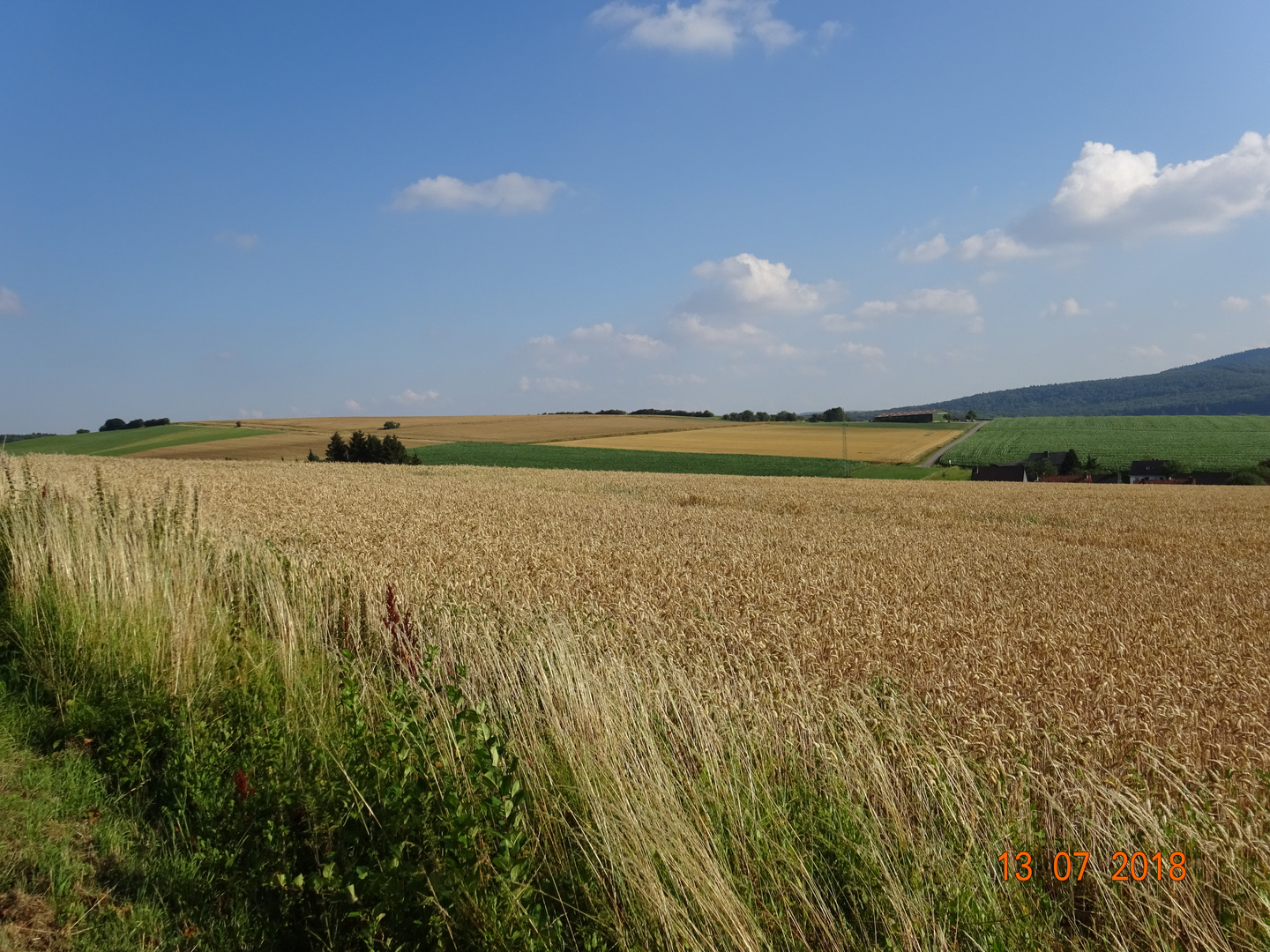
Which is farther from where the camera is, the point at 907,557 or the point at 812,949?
the point at 907,557

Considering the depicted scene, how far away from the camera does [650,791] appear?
341 cm

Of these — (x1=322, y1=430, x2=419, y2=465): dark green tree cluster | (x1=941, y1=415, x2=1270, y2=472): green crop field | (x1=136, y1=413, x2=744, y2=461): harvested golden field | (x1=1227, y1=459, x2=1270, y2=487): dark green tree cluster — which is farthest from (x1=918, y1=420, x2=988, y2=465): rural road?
(x1=322, y1=430, x2=419, y2=465): dark green tree cluster

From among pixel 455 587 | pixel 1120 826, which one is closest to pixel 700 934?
pixel 1120 826

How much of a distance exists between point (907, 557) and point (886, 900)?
32.4ft

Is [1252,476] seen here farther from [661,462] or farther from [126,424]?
[126,424]

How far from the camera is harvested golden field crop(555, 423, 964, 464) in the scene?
63281mm

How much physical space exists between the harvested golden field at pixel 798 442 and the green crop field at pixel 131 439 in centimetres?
3422

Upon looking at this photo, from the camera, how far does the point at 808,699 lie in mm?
4820

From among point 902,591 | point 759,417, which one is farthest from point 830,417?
point 902,591

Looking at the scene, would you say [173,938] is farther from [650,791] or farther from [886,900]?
[886,900]

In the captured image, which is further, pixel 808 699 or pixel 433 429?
pixel 433 429

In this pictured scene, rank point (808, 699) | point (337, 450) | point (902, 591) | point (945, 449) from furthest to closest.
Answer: point (945, 449) < point (337, 450) < point (902, 591) < point (808, 699)

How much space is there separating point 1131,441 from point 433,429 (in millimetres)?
72093

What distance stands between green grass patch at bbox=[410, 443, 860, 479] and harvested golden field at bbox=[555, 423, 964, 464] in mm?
3363
